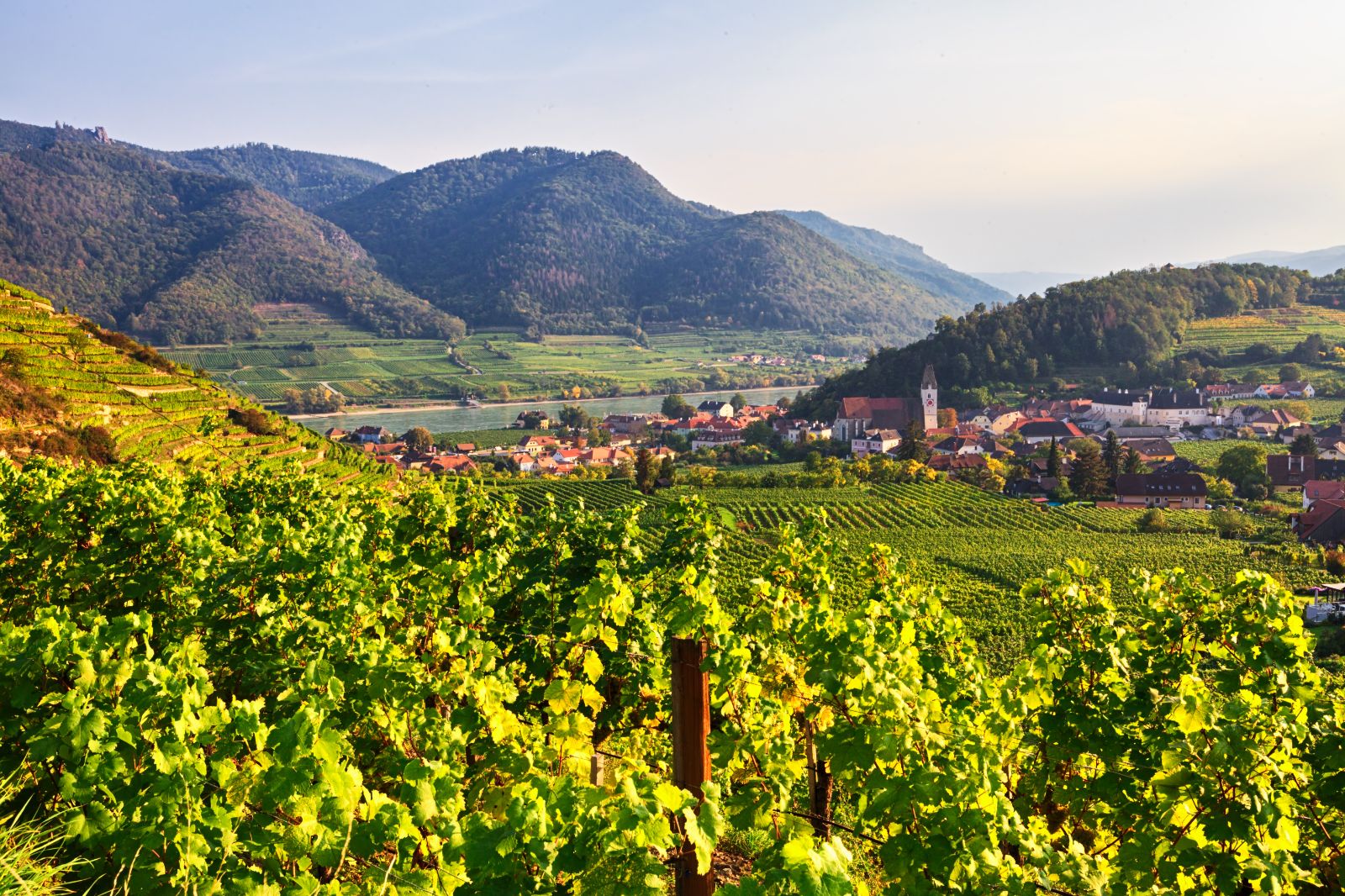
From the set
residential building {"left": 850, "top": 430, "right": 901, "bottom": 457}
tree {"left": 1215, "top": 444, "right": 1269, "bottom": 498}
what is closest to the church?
residential building {"left": 850, "top": 430, "right": 901, "bottom": 457}

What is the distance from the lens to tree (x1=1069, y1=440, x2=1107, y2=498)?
5806cm

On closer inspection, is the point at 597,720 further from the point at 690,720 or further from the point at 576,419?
the point at 576,419

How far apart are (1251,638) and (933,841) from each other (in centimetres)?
279

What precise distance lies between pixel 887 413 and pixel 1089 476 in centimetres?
3331

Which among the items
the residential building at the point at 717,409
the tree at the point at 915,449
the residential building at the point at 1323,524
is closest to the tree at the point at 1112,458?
the tree at the point at 915,449

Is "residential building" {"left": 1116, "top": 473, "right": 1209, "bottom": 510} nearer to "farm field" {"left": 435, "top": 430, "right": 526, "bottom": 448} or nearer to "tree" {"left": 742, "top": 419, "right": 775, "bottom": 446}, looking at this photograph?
"tree" {"left": 742, "top": 419, "right": 775, "bottom": 446}

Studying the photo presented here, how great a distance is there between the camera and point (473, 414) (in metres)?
123

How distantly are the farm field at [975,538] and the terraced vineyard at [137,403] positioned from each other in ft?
33.4

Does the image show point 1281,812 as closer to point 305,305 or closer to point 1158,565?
point 1158,565

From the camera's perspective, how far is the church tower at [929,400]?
92688 mm

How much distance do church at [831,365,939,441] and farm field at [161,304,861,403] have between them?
→ 61393 millimetres

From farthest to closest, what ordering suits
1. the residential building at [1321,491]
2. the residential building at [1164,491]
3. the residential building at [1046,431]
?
the residential building at [1046,431] → the residential building at [1164,491] → the residential building at [1321,491]

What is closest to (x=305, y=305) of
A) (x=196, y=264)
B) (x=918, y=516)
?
(x=196, y=264)

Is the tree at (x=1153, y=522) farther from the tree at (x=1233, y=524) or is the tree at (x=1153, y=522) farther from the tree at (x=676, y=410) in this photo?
the tree at (x=676, y=410)
